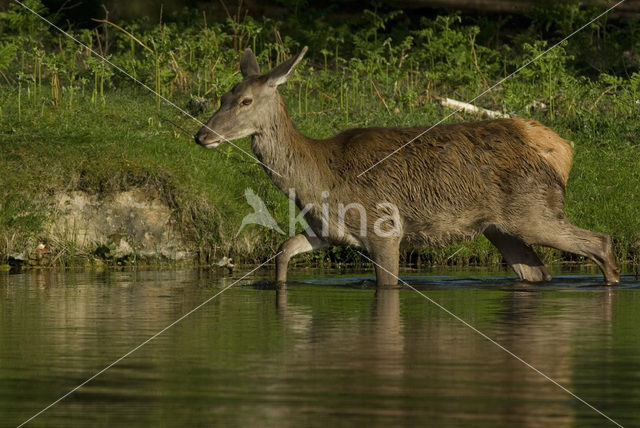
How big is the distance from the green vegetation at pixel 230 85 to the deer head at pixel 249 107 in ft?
8.37

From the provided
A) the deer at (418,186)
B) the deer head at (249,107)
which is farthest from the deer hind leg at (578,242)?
the deer head at (249,107)

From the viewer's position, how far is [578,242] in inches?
511

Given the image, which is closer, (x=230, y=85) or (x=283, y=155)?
(x=283, y=155)

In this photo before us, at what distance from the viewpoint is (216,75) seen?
1909cm

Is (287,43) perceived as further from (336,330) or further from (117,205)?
(336,330)

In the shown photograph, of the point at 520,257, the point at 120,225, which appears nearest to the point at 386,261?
the point at 520,257

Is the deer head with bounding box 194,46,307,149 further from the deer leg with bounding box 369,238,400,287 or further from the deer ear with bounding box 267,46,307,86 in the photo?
the deer leg with bounding box 369,238,400,287

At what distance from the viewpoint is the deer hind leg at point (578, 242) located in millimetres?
12898

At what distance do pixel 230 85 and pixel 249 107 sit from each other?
19.0 ft

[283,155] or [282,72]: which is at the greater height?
[282,72]

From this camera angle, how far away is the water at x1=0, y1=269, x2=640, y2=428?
21.7 ft

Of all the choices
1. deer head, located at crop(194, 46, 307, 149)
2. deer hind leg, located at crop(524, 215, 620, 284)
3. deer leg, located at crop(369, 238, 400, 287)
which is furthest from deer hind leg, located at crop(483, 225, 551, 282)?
deer head, located at crop(194, 46, 307, 149)

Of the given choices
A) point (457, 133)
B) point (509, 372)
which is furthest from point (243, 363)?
point (457, 133)

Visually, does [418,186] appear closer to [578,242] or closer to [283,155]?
[283,155]
